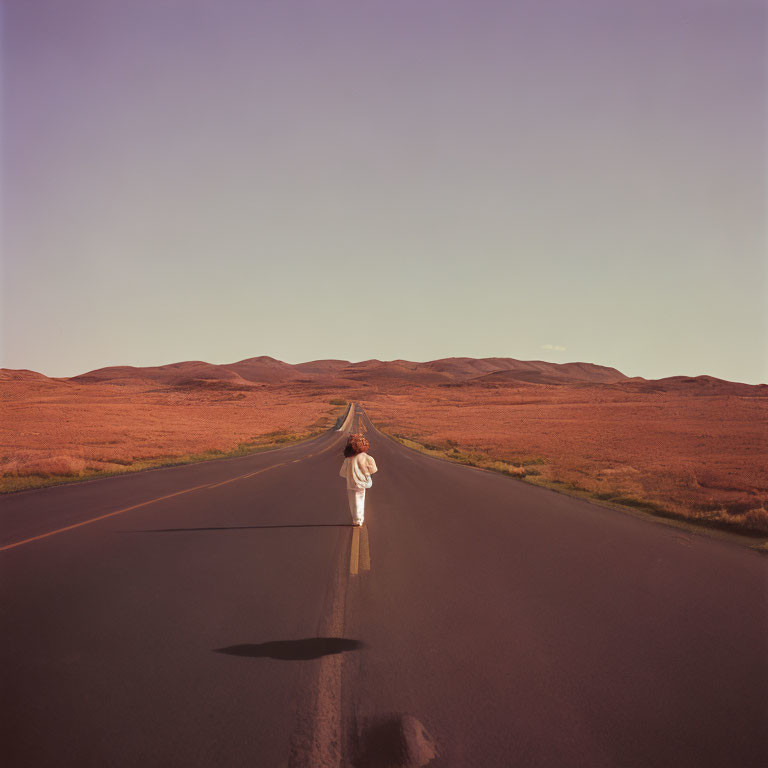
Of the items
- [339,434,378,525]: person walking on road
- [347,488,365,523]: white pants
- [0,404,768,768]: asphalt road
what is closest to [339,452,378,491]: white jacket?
[339,434,378,525]: person walking on road

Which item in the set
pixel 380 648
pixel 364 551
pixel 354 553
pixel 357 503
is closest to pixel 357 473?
pixel 357 503

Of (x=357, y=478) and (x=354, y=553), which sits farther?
(x=357, y=478)

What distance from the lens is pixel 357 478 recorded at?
32.6 feet

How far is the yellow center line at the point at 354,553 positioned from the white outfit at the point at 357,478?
0.48 metres

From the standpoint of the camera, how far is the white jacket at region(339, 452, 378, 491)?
9.92 metres

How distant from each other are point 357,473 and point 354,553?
2.09 metres

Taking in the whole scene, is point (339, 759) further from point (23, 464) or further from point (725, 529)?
point (23, 464)

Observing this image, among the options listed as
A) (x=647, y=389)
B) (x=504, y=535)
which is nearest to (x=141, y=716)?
(x=504, y=535)

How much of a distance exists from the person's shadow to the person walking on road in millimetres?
5180

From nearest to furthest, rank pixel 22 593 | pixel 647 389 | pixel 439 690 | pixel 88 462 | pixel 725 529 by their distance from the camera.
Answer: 1. pixel 439 690
2. pixel 22 593
3. pixel 725 529
4. pixel 88 462
5. pixel 647 389

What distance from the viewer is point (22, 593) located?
6.11 m

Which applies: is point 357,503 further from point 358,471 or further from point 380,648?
point 380,648

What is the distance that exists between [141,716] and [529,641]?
342 centimetres

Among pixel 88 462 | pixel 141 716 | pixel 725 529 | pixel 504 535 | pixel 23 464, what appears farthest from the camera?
pixel 88 462
